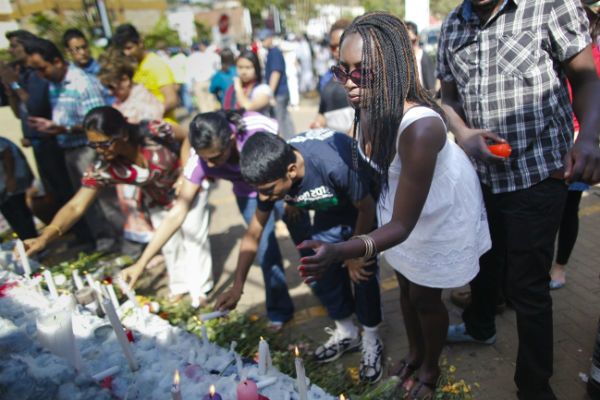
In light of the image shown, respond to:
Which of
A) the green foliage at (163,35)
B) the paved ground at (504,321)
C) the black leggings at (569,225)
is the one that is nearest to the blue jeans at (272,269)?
the paved ground at (504,321)

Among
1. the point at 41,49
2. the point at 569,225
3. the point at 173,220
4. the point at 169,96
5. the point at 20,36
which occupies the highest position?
the point at 20,36

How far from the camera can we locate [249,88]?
466 cm

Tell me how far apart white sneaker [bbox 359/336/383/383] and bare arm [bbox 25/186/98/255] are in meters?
1.97

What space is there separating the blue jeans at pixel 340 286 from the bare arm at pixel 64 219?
1.36 meters

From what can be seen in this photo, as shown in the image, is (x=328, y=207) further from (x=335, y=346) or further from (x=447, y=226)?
(x=335, y=346)

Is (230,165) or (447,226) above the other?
(230,165)

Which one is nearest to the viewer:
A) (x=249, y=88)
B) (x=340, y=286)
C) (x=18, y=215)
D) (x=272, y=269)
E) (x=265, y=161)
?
(x=265, y=161)

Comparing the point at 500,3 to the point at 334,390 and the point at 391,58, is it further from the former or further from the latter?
the point at 334,390

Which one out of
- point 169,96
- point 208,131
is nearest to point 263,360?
point 208,131

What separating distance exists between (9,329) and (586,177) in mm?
2030

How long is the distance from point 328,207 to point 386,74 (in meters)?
0.91

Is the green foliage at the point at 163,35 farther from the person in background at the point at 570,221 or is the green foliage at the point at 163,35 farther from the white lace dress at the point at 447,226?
the white lace dress at the point at 447,226

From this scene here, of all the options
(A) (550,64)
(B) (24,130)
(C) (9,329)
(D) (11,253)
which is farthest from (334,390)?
(B) (24,130)

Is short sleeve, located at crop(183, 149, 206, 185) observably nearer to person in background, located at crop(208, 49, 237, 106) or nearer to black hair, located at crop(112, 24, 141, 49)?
black hair, located at crop(112, 24, 141, 49)
